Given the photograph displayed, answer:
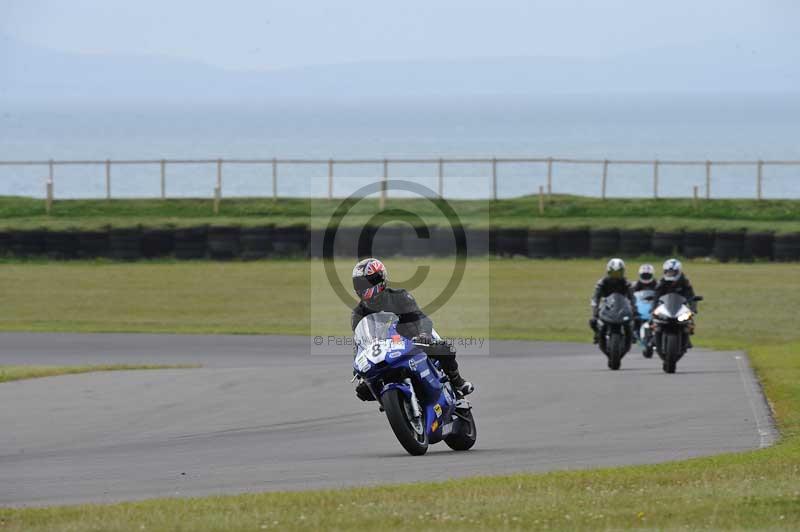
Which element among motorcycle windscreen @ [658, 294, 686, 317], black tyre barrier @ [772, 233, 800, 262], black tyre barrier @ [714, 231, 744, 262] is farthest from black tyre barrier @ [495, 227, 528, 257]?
motorcycle windscreen @ [658, 294, 686, 317]

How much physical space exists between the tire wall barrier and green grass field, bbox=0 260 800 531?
0.52m

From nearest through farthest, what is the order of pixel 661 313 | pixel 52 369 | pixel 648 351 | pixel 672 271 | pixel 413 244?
pixel 661 313, pixel 672 271, pixel 52 369, pixel 648 351, pixel 413 244

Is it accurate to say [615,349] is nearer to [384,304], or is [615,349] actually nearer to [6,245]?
[384,304]

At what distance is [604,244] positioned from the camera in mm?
46688

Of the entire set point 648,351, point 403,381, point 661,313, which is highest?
point 661,313

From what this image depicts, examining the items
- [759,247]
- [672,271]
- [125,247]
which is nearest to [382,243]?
[125,247]

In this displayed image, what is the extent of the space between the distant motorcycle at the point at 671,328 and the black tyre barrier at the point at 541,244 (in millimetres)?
23830

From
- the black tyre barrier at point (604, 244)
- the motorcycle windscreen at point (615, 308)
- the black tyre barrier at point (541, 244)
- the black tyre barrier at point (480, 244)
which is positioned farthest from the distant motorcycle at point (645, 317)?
the black tyre barrier at point (480, 244)

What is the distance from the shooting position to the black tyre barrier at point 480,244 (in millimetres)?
48062

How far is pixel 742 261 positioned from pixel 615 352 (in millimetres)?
23021

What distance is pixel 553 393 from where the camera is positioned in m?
19.8

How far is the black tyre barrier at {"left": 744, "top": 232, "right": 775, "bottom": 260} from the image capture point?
1796 inches

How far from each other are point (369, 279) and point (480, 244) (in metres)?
35.1

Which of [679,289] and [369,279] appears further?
[679,289]
